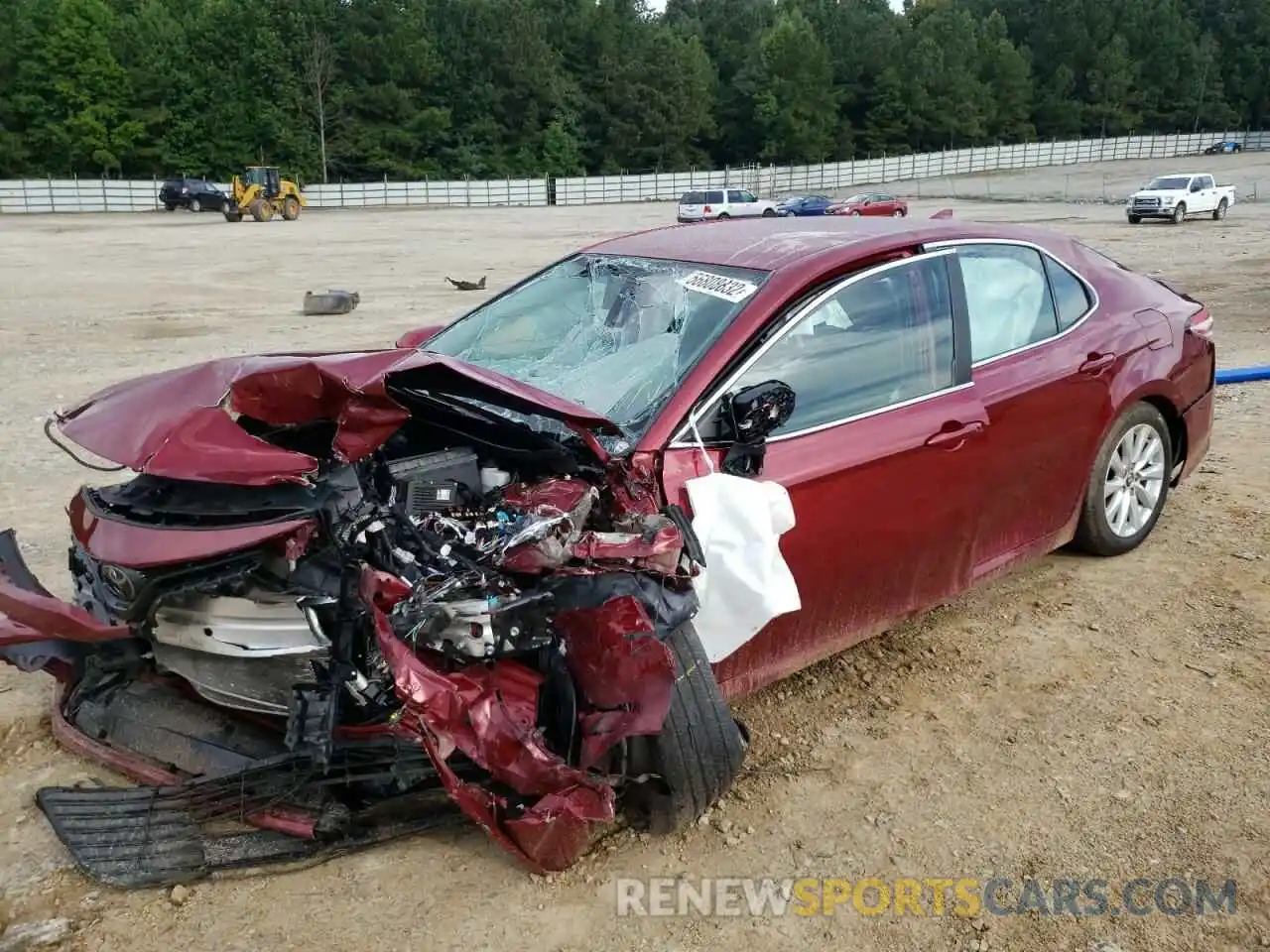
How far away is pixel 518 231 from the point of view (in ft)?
107

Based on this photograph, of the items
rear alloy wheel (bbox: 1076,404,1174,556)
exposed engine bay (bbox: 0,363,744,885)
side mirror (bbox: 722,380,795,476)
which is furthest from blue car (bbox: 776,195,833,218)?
exposed engine bay (bbox: 0,363,744,885)

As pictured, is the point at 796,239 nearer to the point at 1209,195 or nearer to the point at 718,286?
the point at 718,286

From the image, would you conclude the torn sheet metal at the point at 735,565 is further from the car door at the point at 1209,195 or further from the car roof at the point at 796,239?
the car door at the point at 1209,195

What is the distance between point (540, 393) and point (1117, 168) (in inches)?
2986

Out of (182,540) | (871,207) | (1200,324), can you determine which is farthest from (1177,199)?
(182,540)

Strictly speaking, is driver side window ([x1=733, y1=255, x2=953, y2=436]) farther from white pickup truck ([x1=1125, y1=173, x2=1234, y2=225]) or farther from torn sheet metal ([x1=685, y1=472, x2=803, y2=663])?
white pickup truck ([x1=1125, y1=173, x2=1234, y2=225])

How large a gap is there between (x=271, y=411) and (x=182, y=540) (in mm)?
468

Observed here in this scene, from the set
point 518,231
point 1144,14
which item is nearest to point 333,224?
point 518,231

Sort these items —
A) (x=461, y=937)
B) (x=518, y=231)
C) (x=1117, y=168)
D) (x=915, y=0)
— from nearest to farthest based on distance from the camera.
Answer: (x=461, y=937), (x=518, y=231), (x=1117, y=168), (x=915, y=0)

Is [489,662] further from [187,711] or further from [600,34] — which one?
[600,34]

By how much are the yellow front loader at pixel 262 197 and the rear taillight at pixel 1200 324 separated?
4097cm

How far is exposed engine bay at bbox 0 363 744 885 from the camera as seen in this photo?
2559mm

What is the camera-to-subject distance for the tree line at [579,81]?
2410 inches

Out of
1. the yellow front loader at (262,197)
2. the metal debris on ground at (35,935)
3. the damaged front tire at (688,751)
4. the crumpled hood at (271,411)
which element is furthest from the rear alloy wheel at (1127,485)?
the yellow front loader at (262,197)
